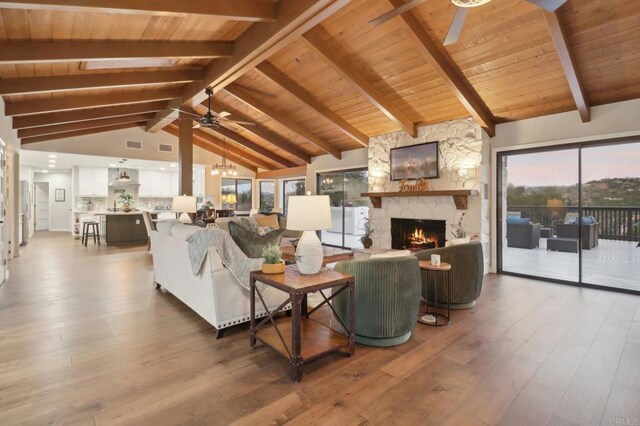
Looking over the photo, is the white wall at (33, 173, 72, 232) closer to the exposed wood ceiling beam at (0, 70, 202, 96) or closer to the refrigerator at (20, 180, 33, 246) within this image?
the refrigerator at (20, 180, 33, 246)

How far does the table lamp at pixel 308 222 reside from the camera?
2641 millimetres

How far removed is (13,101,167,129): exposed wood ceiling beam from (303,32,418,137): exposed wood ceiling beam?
4571 mm

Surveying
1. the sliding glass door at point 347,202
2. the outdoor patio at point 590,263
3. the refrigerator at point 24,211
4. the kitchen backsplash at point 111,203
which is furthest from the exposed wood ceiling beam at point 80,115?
the outdoor patio at point 590,263

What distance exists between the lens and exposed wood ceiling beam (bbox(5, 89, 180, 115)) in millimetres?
5489

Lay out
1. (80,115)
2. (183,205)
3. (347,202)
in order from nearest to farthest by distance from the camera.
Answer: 1. (183,205)
2. (80,115)
3. (347,202)

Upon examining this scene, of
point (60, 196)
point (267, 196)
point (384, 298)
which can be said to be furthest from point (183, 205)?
point (60, 196)

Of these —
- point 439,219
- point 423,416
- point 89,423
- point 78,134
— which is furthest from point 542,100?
point 78,134

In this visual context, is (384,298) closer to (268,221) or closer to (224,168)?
(268,221)

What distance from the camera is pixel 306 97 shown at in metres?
6.13

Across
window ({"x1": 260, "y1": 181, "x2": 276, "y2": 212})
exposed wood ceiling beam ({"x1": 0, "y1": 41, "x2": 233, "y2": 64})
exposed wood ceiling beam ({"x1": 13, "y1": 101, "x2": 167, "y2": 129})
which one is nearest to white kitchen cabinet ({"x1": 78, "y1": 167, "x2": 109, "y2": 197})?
exposed wood ceiling beam ({"x1": 13, "y1": 101, "x2": 167, "y2": 129})

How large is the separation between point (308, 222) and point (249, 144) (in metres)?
7.87

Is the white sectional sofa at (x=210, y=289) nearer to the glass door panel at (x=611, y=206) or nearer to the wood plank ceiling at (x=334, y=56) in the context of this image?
the wood plank ceiling at (x=334, y=56)

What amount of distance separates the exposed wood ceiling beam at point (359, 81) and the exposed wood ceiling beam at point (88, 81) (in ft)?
7.76

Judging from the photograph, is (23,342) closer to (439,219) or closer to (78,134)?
(439,219)
